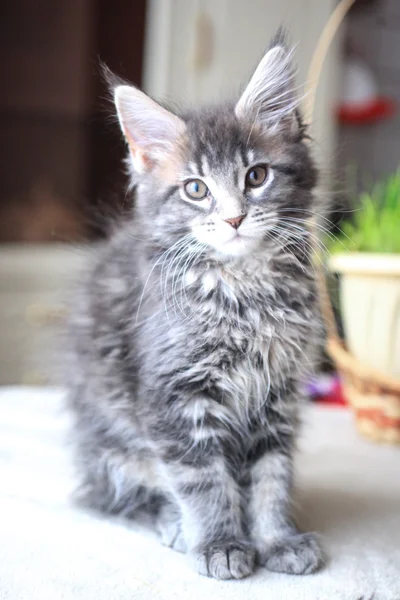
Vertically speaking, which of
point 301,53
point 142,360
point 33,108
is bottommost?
point 142,360

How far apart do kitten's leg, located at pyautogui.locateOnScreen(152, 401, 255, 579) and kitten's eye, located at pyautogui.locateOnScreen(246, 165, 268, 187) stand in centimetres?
39

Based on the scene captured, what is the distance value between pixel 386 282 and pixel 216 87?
1.90m

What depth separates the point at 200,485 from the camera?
3.94ft

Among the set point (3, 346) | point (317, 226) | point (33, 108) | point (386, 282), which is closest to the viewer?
point (317, 226)

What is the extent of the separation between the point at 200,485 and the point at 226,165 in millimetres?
554

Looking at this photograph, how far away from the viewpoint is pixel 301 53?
3.55 metres

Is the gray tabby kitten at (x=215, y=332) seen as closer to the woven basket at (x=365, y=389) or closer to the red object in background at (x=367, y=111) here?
the woven basket at (x=365, y=389)

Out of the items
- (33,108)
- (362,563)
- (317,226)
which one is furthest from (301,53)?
(362,563)

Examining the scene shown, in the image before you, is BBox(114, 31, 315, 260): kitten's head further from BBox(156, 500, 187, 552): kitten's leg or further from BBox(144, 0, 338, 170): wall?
BBox(144, 0, 338, 170): wall

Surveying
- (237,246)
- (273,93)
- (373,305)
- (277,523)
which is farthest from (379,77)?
(277,523)

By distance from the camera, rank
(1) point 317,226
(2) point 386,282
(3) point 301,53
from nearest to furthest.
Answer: (1) point 317,226
(2) point 386,282
(3) point 301,53

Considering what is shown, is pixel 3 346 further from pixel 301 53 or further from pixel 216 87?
pixel 301 53

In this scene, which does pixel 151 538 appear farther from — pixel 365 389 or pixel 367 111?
pixel 367 111

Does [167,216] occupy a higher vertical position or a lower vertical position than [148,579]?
higher
